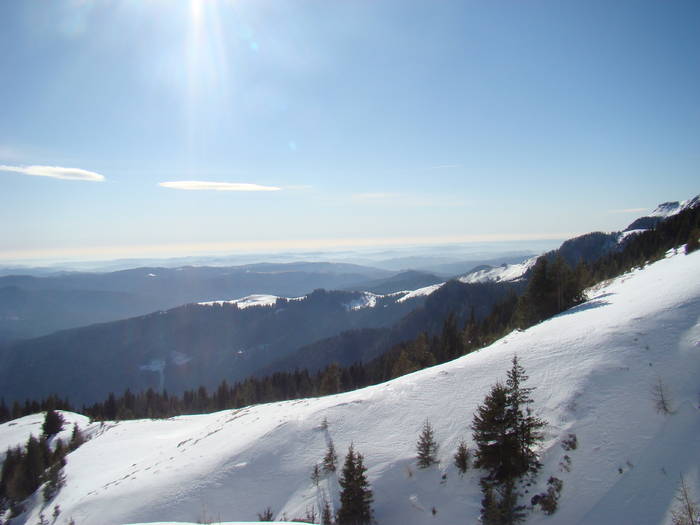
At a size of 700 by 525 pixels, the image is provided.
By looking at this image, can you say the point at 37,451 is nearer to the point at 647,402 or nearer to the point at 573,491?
the point at 573,491

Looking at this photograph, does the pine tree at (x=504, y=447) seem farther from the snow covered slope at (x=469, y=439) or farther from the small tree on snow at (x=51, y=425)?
the small tree on snow at (x=51, y=425)

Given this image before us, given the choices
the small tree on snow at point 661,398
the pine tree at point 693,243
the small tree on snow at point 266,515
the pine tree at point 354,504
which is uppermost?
the pine tree at point 693,243

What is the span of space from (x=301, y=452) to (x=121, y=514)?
35.6 ft

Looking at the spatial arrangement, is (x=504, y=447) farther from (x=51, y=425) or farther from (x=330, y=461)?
(x=51, y=425)

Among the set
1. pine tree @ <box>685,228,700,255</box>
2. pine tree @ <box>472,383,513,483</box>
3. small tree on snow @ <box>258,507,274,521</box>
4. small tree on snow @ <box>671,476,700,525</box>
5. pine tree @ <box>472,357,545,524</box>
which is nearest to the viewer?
small tree on snow @ <box>671,476,700,525</box>

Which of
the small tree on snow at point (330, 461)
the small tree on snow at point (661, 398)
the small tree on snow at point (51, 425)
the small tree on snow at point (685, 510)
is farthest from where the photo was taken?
the small tree on snow at point (51, 425)

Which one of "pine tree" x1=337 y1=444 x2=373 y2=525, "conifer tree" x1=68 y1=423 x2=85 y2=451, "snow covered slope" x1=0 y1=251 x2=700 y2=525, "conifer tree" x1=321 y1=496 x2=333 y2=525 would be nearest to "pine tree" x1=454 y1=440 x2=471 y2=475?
"snow covered slope" x1=0 y1=251 x2=700 y2=525

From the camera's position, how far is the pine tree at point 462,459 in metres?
14.1

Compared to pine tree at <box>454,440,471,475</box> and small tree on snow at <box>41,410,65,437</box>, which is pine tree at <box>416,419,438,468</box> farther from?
small tree on snow at <box>41,410,65,437</box>

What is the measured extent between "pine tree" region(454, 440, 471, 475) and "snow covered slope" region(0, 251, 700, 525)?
32 cm

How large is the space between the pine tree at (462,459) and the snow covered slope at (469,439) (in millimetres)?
323

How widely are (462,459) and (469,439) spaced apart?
1.57m

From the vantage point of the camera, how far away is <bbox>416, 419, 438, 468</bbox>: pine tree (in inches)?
599

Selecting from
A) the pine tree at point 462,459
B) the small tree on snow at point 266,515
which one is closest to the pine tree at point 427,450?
the pine tree at point 462,459
